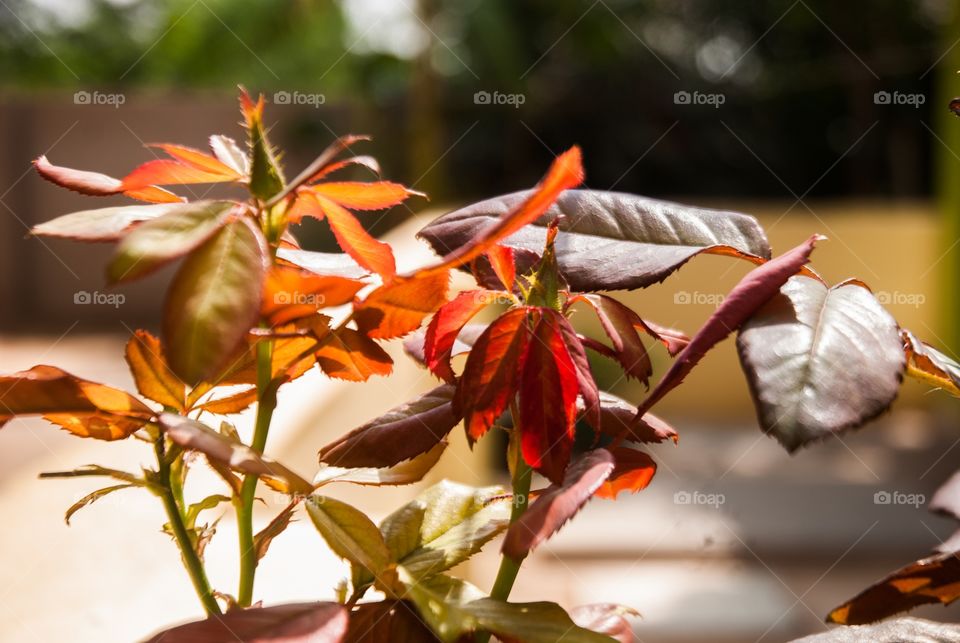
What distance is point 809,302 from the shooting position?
1.04 feet

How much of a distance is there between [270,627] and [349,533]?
0.18 feet

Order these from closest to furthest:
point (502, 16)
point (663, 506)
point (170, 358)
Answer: point (170, 358), point (663, 506), point (502, 16)

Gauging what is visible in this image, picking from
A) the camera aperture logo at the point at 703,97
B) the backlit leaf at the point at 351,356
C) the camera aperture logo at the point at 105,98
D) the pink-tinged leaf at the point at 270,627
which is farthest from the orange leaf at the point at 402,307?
the camera aperture logo at the point at 703,97

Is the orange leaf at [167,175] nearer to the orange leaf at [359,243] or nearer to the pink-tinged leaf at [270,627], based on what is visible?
the orange leaf at [359,243]

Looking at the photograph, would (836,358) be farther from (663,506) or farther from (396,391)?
(663,506)

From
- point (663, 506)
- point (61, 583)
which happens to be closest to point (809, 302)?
point (61, 583)

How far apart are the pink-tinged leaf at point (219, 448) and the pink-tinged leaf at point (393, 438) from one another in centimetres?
6

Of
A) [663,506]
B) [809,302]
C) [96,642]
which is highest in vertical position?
[809,302]

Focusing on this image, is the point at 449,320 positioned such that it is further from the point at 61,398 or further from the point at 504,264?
the point at 61,398

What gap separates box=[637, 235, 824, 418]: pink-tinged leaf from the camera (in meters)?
0.30

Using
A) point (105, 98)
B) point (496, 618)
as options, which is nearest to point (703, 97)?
point (105, 98)

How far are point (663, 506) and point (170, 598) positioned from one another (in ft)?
11.2

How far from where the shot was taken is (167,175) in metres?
0.36

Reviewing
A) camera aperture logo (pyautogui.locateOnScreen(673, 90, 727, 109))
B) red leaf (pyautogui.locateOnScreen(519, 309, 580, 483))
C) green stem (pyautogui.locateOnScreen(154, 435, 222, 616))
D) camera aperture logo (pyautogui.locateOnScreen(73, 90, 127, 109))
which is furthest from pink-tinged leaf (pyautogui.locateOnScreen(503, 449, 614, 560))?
camera aperture logo (pyautogui.locateOnScreen(673, 90, 727, 109))
